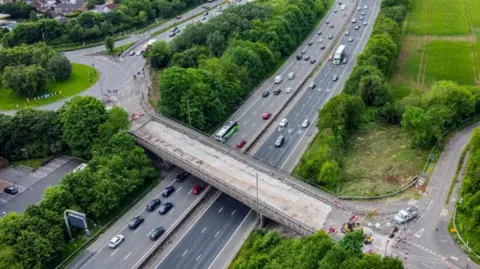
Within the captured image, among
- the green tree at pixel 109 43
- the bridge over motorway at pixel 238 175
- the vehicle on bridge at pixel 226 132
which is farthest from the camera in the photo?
the green tree at pixel 109 43

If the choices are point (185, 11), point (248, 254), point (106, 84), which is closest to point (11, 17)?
point (185, 11)

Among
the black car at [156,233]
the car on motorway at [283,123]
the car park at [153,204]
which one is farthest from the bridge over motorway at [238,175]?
the car on motorway at [283,123]

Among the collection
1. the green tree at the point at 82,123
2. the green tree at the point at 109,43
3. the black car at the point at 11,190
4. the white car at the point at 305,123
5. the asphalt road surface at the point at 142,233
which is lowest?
the white car at the point at 305,123

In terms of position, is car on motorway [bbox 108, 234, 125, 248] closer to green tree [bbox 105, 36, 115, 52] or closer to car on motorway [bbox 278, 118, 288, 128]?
car on motorway [bbox 278, 118, 288, 128]

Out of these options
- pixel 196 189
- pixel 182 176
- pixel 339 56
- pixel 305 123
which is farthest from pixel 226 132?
pixel 339 56

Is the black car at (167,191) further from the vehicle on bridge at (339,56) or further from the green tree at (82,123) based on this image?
the vehicle on bridge at (339,56)

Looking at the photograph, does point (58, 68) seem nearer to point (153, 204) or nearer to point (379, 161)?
point (153, 204)

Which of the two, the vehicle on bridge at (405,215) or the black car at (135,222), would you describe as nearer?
the vehicle on bridge at (405,215)
